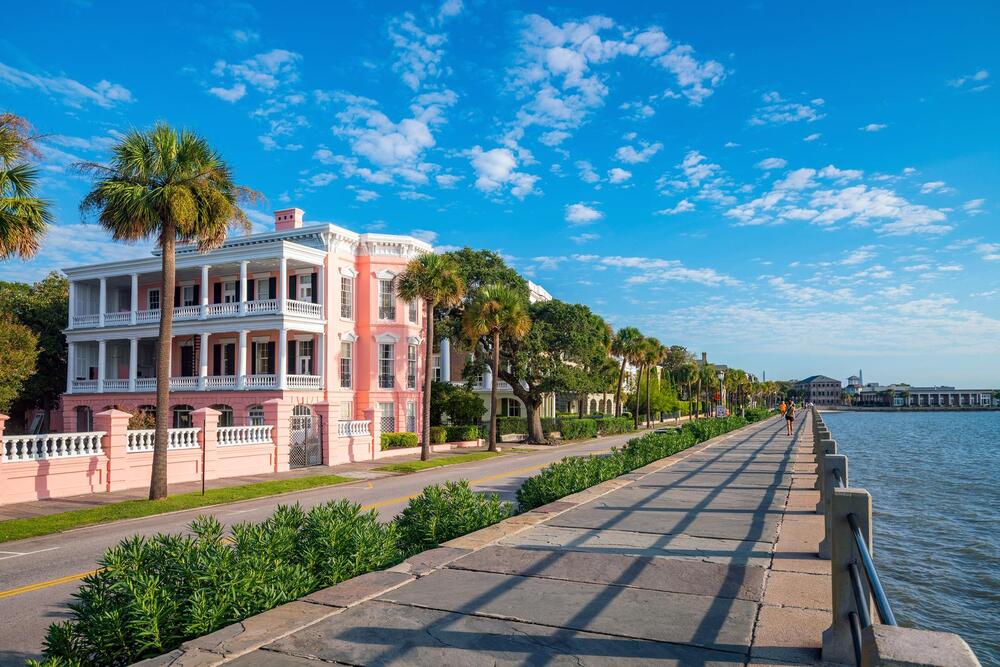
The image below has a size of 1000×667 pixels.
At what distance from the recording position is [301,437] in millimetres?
27859

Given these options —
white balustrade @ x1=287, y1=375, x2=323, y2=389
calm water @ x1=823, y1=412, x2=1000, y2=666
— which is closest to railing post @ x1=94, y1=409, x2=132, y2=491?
white balustrade @ x1=287, y1=375, x2=323, y2=389

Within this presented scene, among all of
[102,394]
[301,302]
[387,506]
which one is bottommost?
[387,506]

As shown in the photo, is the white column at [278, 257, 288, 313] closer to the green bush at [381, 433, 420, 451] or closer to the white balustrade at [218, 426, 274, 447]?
the green bush at [381, 433, 420, 451]

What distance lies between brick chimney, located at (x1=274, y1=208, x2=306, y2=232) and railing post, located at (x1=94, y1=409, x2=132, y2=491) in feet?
77.3

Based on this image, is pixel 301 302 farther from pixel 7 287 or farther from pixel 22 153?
pixel 7 287

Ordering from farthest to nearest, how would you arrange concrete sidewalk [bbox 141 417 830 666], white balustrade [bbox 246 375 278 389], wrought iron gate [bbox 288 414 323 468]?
1. white balustrade [bbox 246 375 278 389]
2. wrought iron gate [bbox 288 414 323 468]
3. concrete sidewalk [bbox 141 417 830 666]

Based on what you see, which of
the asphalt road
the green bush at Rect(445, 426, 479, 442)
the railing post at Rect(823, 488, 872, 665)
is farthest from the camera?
the green bush at Rect(445, 426, 479, 442)

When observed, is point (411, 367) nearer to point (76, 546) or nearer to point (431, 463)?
point (431, 463)

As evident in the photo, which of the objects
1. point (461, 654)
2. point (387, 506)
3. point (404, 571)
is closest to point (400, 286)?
point (387, 506)

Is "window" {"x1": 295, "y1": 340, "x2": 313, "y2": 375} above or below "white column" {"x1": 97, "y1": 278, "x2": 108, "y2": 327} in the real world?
below

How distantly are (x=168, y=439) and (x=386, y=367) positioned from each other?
19.3 metres

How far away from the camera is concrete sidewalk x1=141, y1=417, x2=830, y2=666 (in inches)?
191

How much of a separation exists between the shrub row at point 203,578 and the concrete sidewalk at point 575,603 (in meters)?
0.24

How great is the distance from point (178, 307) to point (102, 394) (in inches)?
258
